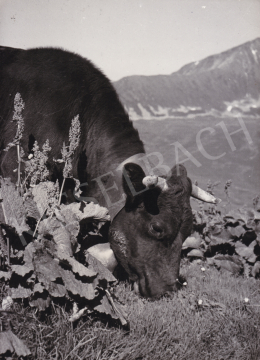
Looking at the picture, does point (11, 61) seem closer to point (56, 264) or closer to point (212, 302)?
point (56, 264)

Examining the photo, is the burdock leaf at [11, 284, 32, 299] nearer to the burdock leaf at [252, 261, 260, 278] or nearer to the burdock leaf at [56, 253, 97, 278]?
the burdock leaf at [56, 253, 97, 278]

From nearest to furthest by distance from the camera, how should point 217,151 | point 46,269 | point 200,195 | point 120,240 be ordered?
point 46,269 → point 120,240 → point 200,195 → point 217,151

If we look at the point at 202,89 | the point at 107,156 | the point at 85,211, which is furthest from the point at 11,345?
the point at 202,89

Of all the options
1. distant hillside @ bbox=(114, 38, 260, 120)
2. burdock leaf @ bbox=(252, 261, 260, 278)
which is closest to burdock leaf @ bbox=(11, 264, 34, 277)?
burdock leaf @ bbox=(252, 261, 260, 278)

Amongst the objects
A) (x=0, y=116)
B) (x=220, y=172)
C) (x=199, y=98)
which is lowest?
(x=220, y=172)

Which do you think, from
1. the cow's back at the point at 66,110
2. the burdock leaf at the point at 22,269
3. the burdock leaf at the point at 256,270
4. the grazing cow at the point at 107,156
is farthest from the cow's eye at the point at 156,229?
the burdock leaf at the point at 256,270

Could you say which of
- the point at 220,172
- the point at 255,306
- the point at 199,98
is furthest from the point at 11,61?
the point at 199,98

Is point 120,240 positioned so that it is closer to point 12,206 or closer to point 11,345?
point 12,206

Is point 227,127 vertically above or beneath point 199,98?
beneath
